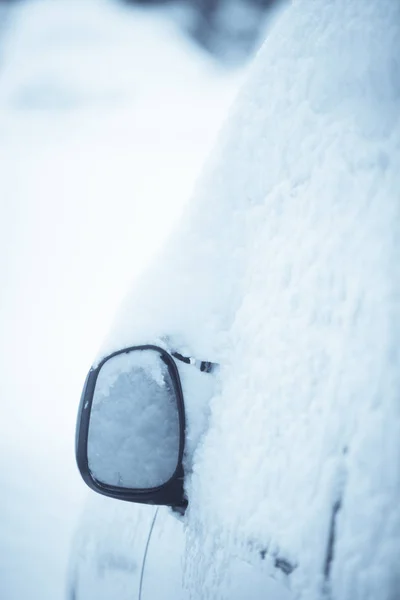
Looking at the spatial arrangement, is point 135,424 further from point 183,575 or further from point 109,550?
point 109,550

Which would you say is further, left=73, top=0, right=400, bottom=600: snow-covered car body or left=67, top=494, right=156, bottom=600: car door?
left=67, top=494, right=156, bottom=600: car door

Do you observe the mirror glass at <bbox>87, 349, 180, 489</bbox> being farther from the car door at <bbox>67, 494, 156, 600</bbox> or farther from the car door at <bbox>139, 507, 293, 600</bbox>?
the car door at <bbox>67, 494, 156, 600</bbox>

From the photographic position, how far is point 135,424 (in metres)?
1.18

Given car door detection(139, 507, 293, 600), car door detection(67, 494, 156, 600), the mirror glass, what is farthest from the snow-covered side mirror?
car door detection(67, 494, 156, 600)

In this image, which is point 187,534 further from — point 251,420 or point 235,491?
Result: point 251,420

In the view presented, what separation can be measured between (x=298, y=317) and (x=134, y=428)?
0.61m

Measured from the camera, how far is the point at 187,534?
111 cm

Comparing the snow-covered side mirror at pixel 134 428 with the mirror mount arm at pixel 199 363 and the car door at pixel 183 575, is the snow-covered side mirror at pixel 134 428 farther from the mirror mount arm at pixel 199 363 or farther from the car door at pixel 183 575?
the car door at pixel 183 575

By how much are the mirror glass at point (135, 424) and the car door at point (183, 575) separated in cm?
17

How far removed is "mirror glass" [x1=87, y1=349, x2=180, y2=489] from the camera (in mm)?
1161

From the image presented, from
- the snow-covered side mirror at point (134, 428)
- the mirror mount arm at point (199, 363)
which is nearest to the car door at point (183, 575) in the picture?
the snow-covered side mirror at point (134, 428)

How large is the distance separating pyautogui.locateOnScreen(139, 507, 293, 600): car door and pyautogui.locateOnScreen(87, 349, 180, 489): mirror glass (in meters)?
0.17

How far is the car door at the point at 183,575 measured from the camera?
772 mm

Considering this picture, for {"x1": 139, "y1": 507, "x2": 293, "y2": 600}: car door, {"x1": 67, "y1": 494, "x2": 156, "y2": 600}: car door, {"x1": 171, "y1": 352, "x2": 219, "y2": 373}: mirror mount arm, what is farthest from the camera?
{"x1": 67, "y1": 494, "x2": 156, "y2": 600}: car door
